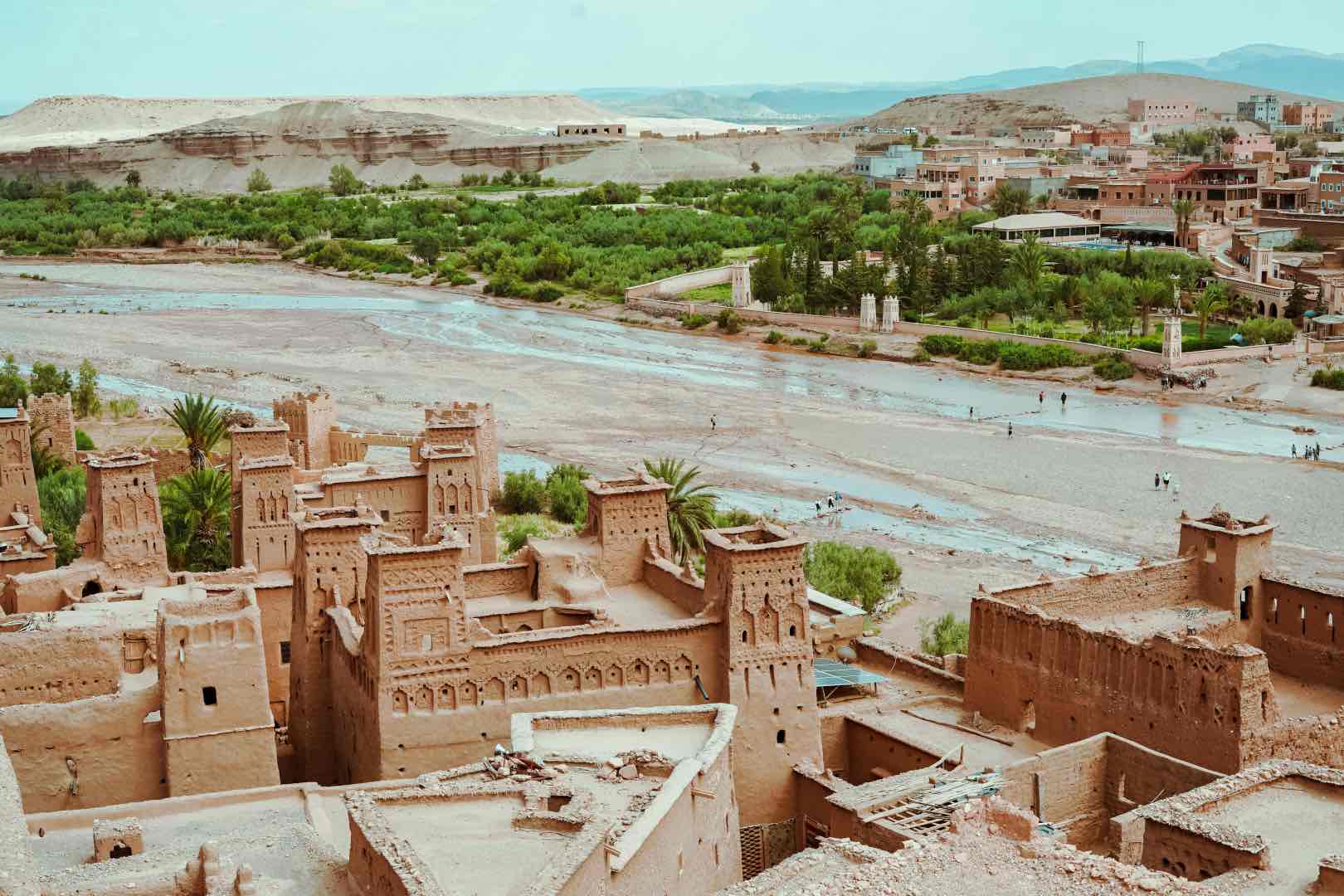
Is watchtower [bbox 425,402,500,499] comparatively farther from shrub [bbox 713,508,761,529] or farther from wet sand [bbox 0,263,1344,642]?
wet sand [bbox 0,263,1344,642]

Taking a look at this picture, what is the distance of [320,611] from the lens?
66.9 feet

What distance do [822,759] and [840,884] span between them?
24.3 ft

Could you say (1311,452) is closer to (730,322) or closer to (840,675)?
(840,675)

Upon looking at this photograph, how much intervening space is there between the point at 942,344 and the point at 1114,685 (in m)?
41.4

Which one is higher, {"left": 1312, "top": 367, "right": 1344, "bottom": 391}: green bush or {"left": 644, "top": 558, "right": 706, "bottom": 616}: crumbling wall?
{"left": 644, "top": 558, "right": 706, "bottom": 616}: crumbling wall

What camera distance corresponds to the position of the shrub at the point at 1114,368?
54.3 metres

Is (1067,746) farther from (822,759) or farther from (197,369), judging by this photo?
(197,369)

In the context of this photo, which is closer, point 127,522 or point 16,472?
point 127,522

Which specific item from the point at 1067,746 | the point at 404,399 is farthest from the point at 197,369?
the point at 1067,746

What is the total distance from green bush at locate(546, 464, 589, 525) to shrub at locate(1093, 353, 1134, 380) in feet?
75.3

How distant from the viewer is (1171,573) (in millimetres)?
22406

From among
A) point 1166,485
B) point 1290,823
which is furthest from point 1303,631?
point 1166,485

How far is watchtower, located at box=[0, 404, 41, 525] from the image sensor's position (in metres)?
27.1

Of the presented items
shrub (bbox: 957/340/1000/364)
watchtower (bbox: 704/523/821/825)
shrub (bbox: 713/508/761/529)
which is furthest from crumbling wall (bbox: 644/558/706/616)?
shrub (bbox: 957/340/1000/364)
